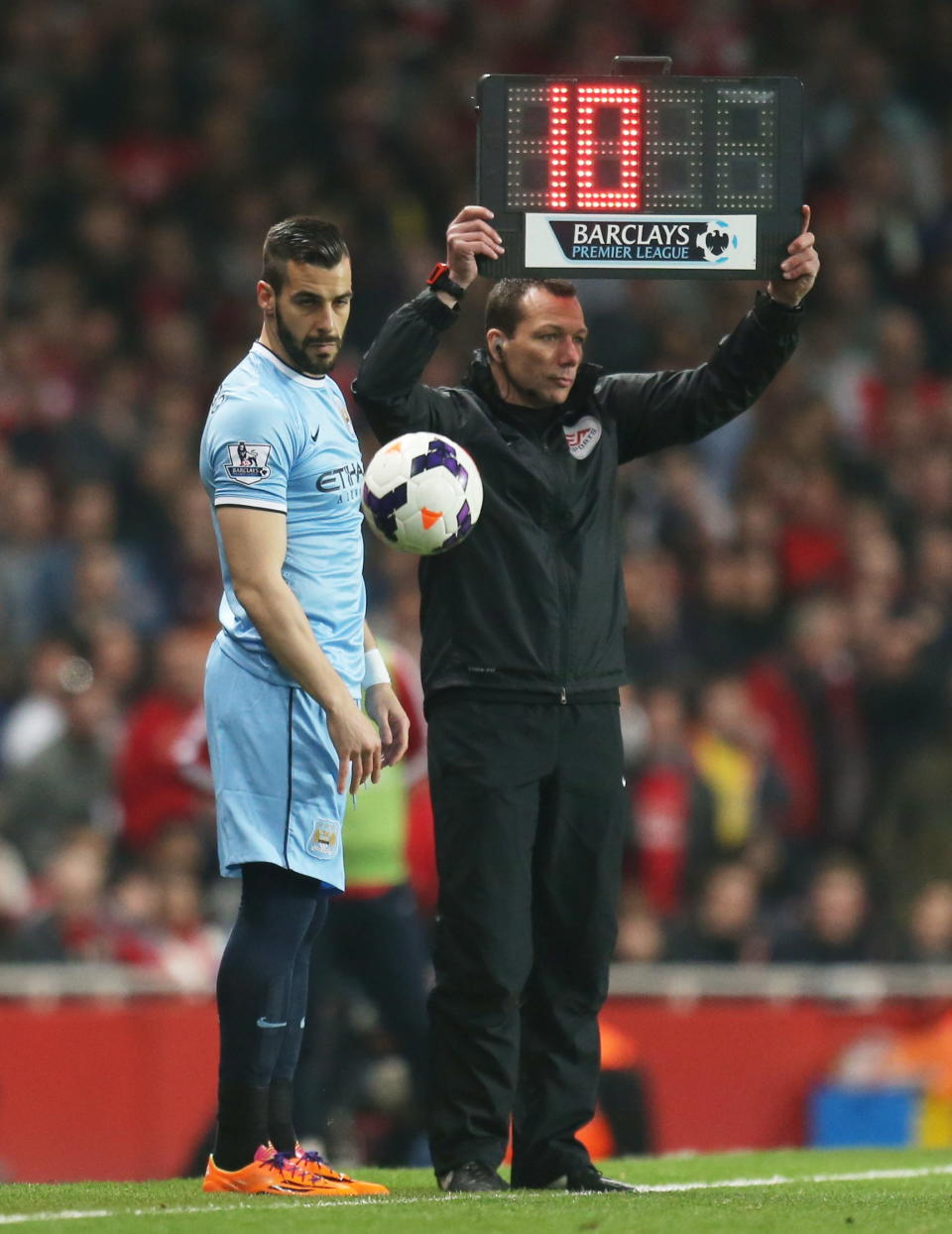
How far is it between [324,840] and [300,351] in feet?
3.69

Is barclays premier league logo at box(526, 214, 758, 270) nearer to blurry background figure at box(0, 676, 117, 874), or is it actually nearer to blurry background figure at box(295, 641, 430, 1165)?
blurry background figure at box(295, 641, 430, 1165)

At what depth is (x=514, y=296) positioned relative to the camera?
592 cm

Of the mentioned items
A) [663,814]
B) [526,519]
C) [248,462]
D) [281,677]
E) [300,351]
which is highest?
[300,351]

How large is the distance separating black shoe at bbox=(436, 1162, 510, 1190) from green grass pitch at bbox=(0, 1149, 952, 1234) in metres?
0.05

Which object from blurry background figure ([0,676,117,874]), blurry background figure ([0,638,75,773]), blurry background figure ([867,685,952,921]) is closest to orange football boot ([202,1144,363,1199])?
blurry background figure ([0,676,117,874])

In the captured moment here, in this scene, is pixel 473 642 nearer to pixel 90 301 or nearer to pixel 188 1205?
pixel 188 1205

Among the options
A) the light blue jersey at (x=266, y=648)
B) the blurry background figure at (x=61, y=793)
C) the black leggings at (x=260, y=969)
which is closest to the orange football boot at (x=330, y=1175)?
the black leggings at (x=260, y=969)

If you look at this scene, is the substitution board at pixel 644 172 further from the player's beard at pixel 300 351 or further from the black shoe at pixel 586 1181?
the black shoe at pixel 586 1181

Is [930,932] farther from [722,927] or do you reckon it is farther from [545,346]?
[545,346]

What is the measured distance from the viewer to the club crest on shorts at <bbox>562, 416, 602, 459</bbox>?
590 centimetres

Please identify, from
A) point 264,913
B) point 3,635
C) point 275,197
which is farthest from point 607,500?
point 275,197

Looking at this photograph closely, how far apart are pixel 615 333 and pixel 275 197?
2.09 metres

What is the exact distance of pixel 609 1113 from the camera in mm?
9258

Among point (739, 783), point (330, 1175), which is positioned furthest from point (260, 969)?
point (739, 783)
